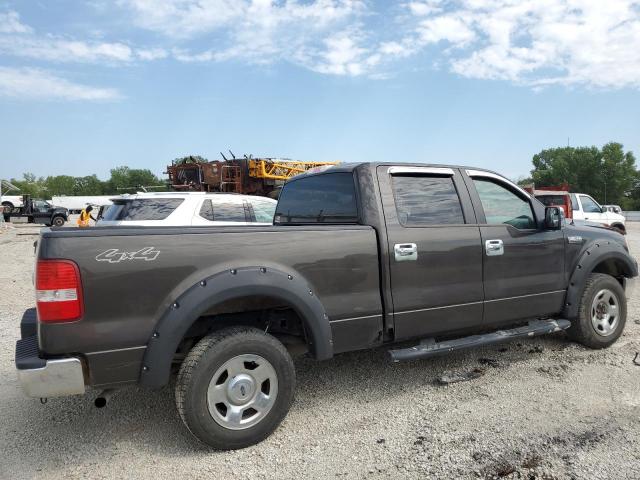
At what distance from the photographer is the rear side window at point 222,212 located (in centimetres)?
793

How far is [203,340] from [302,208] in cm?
182

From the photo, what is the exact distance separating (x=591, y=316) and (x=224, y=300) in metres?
3.75

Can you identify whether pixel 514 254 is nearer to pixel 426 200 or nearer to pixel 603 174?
pixel 426 200

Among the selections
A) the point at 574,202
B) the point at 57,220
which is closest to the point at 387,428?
the point at 574,202

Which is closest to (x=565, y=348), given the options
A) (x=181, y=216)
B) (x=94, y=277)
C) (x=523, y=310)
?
(x=523, y=310)

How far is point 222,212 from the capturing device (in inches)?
317

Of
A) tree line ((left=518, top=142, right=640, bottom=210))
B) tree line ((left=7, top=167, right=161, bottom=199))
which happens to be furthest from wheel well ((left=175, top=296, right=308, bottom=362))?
tree line ((left=7, top=167, right=161, bottom=199))

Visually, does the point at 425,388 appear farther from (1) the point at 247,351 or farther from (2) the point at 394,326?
(1) the point at 247,351

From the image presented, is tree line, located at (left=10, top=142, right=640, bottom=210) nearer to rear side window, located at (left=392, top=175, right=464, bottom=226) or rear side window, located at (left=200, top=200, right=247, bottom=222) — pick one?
rear side window, located at (left=200, top=200, right=247, bottom=222)

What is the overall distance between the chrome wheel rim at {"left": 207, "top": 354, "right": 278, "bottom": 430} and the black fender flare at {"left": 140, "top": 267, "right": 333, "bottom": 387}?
1.07 ft

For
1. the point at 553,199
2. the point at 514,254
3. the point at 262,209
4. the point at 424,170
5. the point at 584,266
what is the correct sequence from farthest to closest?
the point at 553,199
the point at 262,209
the point at 584,266
the point at 514,254
the point at 424,170

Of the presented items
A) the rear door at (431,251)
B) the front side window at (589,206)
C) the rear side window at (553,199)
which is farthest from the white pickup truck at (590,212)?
the rear door at (431,251)

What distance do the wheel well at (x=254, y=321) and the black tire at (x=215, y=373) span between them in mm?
158

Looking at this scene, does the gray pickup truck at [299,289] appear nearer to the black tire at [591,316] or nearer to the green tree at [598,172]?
the black tire at [591,316]
